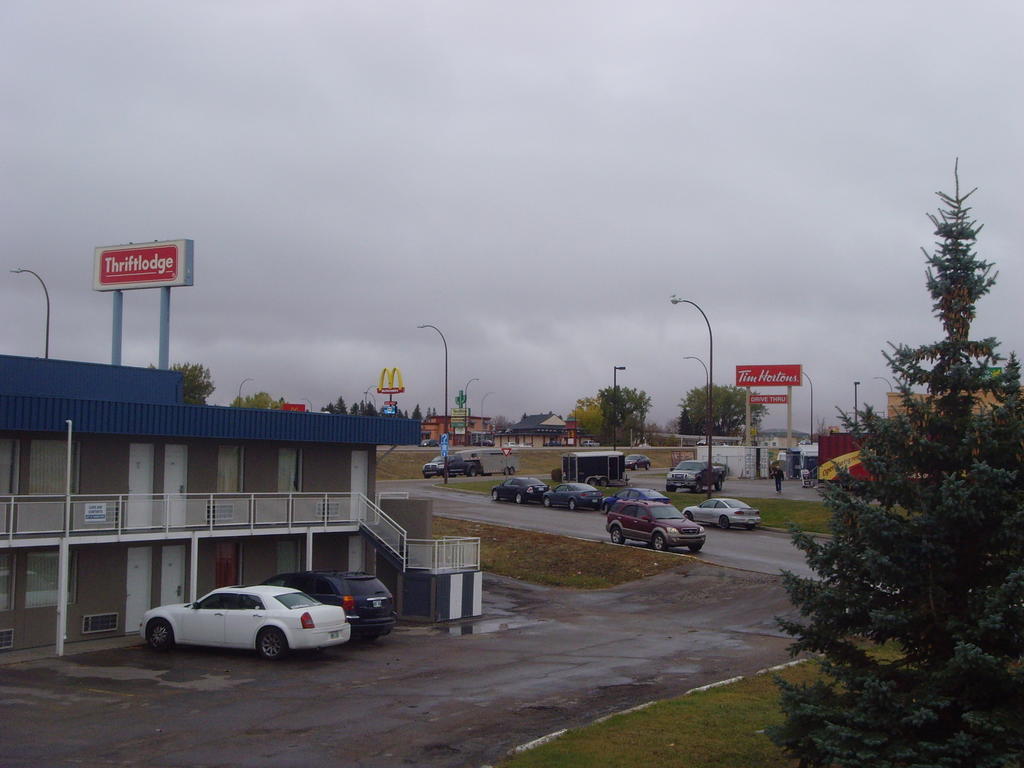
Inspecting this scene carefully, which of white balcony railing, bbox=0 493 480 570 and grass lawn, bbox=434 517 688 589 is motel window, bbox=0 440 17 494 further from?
grass lawn, bbox=434 517 688 589

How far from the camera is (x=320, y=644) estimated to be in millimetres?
19688

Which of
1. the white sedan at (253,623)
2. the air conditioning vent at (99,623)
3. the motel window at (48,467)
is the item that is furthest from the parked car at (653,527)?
the motel window at (48,467)

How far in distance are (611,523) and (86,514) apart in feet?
71.1

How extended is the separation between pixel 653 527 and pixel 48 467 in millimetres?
21925

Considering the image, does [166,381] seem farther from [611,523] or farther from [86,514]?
[611,523]

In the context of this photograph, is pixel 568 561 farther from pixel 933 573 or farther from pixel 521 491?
pixel 933 573

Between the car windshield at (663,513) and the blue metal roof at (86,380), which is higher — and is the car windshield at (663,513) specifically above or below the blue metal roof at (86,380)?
below

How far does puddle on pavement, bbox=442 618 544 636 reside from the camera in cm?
2478

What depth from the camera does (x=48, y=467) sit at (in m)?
22.4

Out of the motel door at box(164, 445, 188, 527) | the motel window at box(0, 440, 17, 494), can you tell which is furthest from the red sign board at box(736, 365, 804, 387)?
the motel window at box(0, 440, 17, 494)

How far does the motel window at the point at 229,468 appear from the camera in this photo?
2623cm

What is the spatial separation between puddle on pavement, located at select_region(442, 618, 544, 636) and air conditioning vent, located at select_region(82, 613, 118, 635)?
7756mm

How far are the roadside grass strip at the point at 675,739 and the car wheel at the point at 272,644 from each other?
810 cm

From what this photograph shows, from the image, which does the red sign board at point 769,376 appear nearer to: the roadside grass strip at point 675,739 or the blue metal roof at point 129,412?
the blue metal roof at point 129,412
